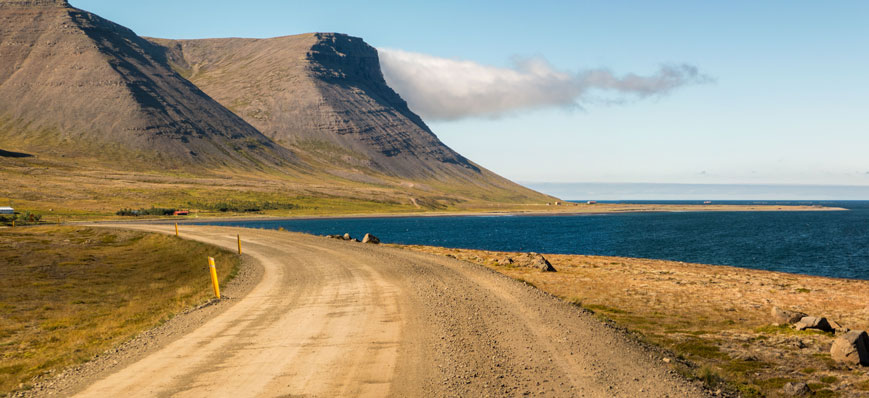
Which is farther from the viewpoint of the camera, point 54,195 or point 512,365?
point 54,195

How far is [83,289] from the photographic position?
3036cm

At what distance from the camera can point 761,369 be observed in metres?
16.0

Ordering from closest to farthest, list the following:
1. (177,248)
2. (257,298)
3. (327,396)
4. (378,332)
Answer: (327,396), (378,332), (257,298), (177,248)

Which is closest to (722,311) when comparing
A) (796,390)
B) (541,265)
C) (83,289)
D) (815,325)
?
(815,325)

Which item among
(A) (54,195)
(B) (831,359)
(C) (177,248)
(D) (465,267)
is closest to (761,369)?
(B) (831,359)

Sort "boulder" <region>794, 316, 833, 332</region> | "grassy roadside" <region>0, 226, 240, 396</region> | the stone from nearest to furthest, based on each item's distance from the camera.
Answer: the stone → "grassy roadside" <region>0, 226, 240, 396</region> → "boulder" <region>794, 316, 833, 332</region>

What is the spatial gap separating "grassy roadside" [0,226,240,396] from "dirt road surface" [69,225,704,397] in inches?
130

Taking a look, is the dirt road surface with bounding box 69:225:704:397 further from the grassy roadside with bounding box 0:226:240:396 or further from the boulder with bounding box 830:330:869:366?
the boulder with bounding box 830:330:869:366

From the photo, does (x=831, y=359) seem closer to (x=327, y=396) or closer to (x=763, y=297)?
(x=763, y=297)

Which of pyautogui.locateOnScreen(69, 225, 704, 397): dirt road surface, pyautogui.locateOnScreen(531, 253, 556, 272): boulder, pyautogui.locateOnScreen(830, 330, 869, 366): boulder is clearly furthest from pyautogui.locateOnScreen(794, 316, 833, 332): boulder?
pyautogui.locateOnScreen(531, 253, 556, 272): boulder

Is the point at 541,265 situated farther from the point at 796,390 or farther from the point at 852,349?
the point at 796,390

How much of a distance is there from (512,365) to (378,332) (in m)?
4.70

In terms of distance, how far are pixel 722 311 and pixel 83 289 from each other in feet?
110

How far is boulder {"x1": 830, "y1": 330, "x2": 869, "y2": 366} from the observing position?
16328 mm
